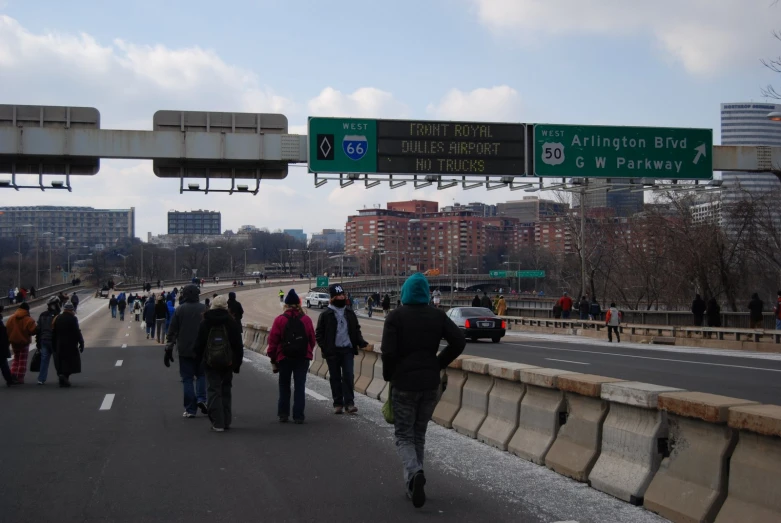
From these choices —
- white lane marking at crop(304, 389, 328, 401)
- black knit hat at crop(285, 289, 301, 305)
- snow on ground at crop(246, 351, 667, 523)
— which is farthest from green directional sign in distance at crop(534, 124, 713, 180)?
snow on ground at crop(246, 351, 667, 523)

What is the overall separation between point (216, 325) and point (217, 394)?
0.90m

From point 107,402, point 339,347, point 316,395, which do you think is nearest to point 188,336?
point 339,347

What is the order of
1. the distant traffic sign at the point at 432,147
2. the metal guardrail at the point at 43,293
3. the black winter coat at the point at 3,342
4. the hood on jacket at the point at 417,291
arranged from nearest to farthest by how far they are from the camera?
the hood on jacket at the point at 417,291, the black winter coat at the point at 3,342, the distant traffic sign at the point at 432,147, the metal guardrail at the point at 43,293

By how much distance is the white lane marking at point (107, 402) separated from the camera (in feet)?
46.4

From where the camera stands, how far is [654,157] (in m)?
29.4

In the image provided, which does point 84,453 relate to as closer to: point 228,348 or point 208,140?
point 228,348

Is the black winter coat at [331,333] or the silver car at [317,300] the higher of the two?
the black winter coat at [331,333]

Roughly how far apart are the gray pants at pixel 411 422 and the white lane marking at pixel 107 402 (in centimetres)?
820

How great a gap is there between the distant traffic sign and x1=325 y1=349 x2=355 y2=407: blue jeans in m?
15.3

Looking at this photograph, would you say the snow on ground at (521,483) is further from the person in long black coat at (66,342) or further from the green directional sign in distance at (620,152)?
the green directional sign in distance at (620,152)

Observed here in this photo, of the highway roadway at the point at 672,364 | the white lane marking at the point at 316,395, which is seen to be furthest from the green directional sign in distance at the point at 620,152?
the white lane marking at the point at 316,395

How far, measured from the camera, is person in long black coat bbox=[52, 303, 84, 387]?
17.0 meters

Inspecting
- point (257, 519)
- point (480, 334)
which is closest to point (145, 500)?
point (257, 519)

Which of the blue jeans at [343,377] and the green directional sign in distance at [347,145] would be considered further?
the green directional sign in distance at [347,145]
